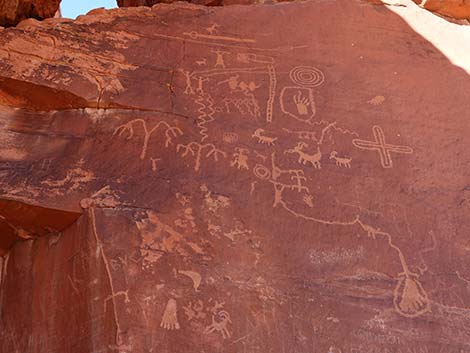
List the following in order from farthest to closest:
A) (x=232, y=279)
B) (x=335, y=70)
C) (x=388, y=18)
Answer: (x=388, y=18)
(x=335, y=70)
(x=232, y=279)

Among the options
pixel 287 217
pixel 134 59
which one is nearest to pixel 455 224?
pixel 287 217

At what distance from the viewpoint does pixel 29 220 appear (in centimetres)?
346

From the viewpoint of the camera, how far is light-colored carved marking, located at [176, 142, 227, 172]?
378cm

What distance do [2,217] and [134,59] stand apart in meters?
1.45

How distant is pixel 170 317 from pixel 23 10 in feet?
10.3

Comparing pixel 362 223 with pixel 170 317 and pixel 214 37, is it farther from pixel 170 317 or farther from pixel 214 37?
pixel 214 37

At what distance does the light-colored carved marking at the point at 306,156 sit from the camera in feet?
12.8

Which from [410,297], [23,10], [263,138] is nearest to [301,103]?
[263,138]

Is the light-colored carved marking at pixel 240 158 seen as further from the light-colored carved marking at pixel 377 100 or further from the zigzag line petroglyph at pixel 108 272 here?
the light-colored carved marking at pixel 377 100

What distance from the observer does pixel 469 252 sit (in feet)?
11.9

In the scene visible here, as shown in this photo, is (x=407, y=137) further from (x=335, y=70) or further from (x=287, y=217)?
(x=287, y=217)

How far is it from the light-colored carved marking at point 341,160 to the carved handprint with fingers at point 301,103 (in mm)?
403

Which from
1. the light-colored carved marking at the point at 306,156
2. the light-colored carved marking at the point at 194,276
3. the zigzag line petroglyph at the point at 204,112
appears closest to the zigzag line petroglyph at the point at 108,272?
the light-colored carved marking at the point at 194,276

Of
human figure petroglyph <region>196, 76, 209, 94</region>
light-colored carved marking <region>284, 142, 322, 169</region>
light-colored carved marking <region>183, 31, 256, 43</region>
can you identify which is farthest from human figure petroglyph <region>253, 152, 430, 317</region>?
light-colored carved marking <region>183, 31, 256, 43</region>
